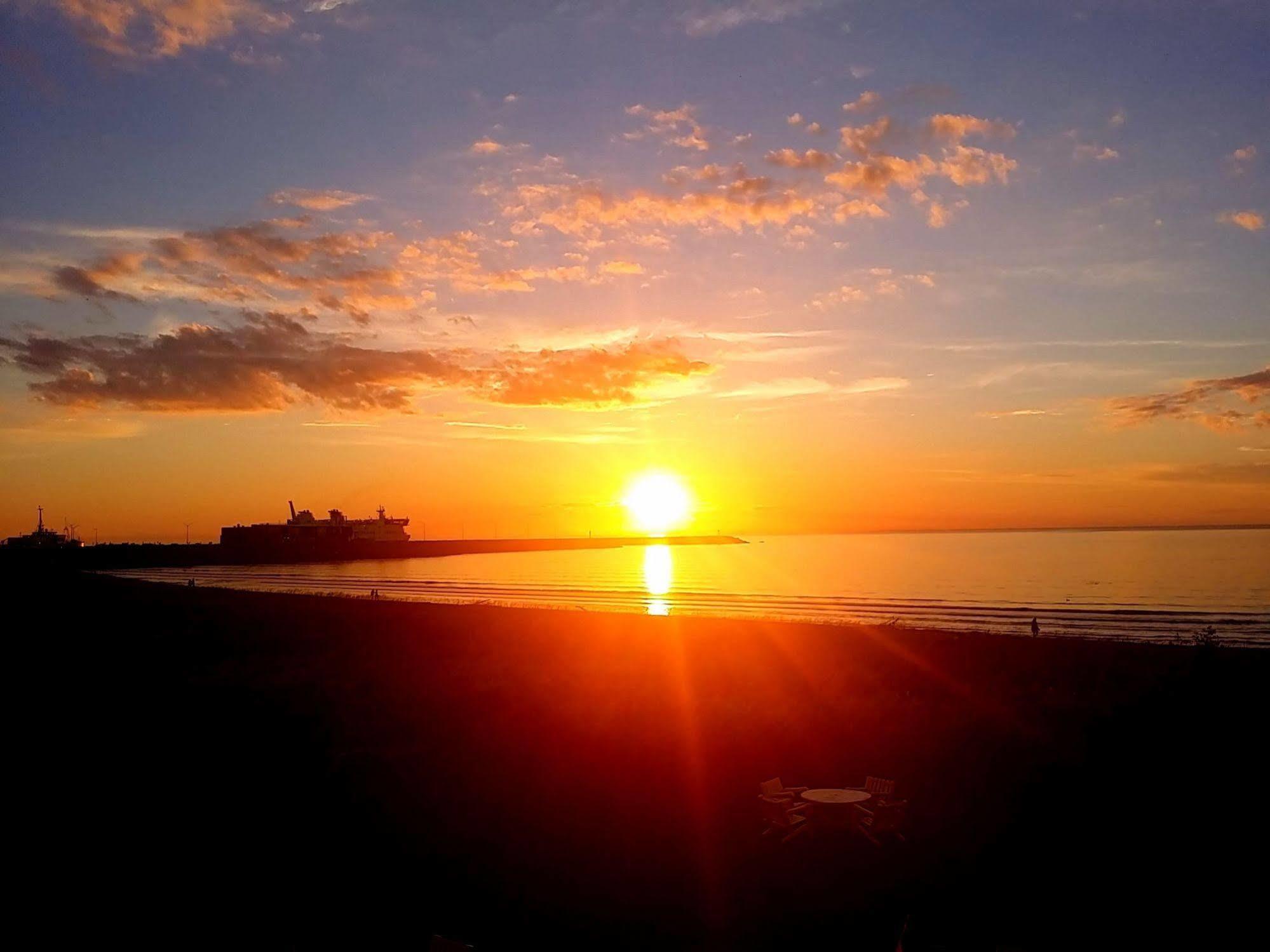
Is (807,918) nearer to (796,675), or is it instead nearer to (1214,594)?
(796,675)

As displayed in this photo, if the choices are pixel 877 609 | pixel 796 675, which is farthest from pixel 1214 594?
pixel 796 675

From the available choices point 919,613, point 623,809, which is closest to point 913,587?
point 919,613

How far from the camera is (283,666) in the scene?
2698 centimetres

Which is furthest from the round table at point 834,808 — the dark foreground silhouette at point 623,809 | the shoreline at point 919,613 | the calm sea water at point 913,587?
the calm sea water at point 913,587

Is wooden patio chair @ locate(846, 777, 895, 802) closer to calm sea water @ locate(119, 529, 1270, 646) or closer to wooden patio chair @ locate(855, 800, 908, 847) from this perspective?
wooden patio chair @ locate(855, 800, 908, 847)

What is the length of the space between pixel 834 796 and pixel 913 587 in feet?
254

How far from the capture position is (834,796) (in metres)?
11.7

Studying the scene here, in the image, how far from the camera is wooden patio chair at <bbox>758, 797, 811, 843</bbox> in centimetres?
1184

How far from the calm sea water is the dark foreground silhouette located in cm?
2996

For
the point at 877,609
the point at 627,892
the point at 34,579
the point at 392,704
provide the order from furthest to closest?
the point at 34,579, the point at 877,609, the point at 392,704, the point at 627,892

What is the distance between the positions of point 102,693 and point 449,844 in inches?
574

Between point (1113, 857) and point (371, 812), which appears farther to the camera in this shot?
point (371, 812)

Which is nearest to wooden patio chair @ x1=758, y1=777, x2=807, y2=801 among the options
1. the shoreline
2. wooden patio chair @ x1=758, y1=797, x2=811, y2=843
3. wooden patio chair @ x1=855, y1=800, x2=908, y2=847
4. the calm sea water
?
wooden patio chair @ x1=758, y1=797, x2=811, y2=843

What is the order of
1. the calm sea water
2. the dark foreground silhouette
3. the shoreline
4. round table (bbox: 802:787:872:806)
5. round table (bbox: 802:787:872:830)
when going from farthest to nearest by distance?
the calm sea water < the shoreline < round table (bbox: 802:787:872:830) < round table (bbox: 802:787:872:806) < the dark foreground silhouette
